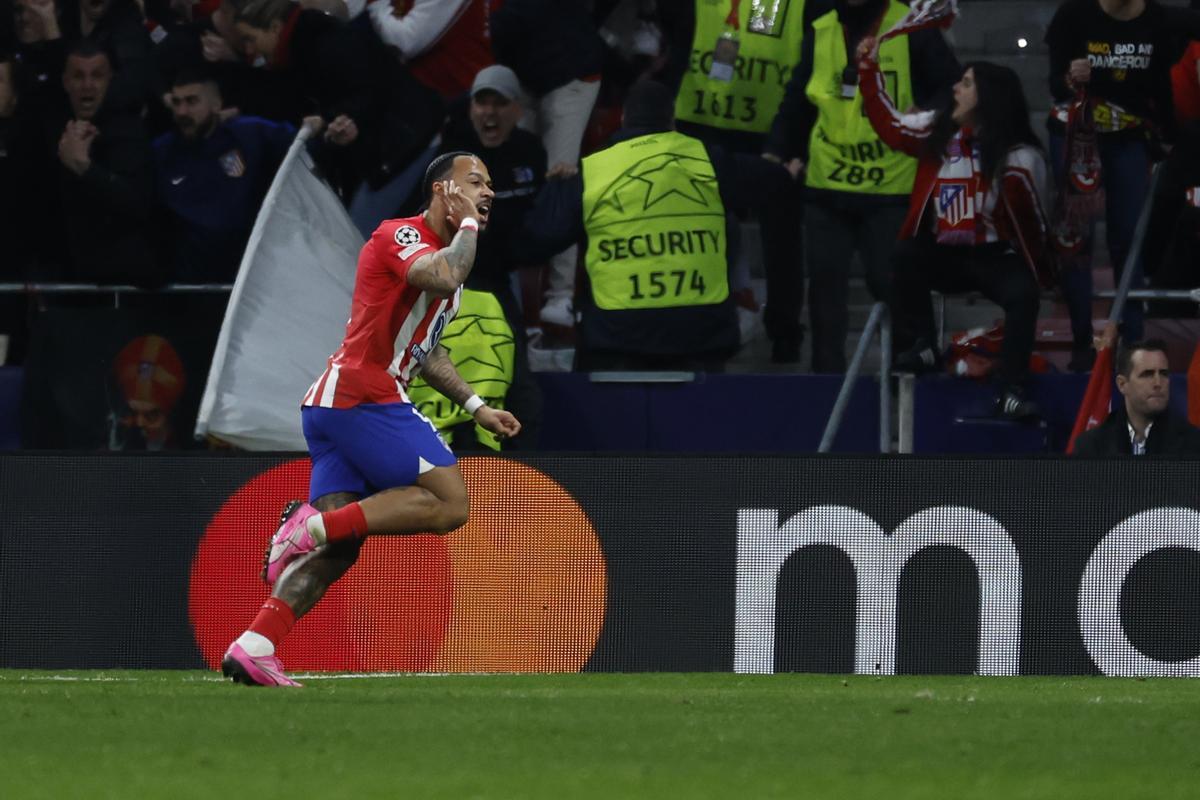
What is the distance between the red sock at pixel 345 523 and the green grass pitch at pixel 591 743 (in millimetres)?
569

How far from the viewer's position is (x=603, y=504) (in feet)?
34.7

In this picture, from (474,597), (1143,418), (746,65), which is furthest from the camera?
(746,65)

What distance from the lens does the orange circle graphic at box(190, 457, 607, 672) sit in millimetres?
10539

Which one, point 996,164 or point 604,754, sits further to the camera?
point 996,164

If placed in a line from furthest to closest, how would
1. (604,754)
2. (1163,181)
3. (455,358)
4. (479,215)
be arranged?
(1163,181)
(455,358)
(479,215)
(604,754)

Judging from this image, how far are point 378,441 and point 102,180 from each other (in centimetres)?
418

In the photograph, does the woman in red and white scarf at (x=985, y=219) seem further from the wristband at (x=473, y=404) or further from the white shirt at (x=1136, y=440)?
the wristband at (x=473, y=404)

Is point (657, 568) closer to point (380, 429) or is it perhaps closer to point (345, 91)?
point (380, 429)

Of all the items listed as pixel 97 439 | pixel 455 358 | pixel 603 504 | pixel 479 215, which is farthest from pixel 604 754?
pixel 97 439

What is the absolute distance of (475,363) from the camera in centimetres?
1144

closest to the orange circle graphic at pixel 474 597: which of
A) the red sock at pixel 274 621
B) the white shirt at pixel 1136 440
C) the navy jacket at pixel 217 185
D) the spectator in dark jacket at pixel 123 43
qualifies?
the red sock at pixel 274 621

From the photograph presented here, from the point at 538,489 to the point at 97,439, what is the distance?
294 centimetres

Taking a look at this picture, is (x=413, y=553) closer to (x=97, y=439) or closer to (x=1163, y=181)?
(x=97, y=439)

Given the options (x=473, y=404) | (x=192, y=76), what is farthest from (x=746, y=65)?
(x=473, y=404)
